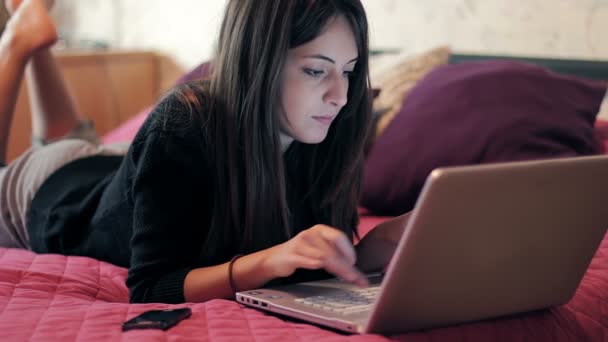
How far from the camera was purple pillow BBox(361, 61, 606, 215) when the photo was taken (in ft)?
5.57

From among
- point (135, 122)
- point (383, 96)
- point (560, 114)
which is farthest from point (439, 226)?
point (135, 122)

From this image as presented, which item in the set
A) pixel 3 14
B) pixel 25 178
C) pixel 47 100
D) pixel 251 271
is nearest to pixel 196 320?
pixel 251 271

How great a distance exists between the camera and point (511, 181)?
0.84m

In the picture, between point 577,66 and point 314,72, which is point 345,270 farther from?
point 577,66

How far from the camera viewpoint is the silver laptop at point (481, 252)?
31.9 inches

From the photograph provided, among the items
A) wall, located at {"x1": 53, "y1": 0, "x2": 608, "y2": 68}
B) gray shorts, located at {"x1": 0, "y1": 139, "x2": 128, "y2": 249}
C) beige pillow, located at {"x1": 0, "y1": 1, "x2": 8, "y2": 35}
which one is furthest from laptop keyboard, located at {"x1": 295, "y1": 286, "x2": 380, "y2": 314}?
beige pillow, located at {"x1": 0, "y1": 1, "x2": 8, "y2": 35}

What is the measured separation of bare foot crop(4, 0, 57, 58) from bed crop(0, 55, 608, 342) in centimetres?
79

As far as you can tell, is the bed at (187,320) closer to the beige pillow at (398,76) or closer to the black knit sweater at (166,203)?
the black knit sweater at (166,203)

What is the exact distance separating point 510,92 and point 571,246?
843 millimetres

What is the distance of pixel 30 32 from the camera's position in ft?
6.44

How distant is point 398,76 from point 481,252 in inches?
51.0

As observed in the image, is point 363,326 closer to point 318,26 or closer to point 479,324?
point 479,324

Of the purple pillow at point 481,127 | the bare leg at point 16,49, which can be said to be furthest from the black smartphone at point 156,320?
the bare leg at point 16,49

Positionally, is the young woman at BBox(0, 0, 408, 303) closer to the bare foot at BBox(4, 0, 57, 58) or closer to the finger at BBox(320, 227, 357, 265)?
the finger at BBox(320, 227, 357, 265)
